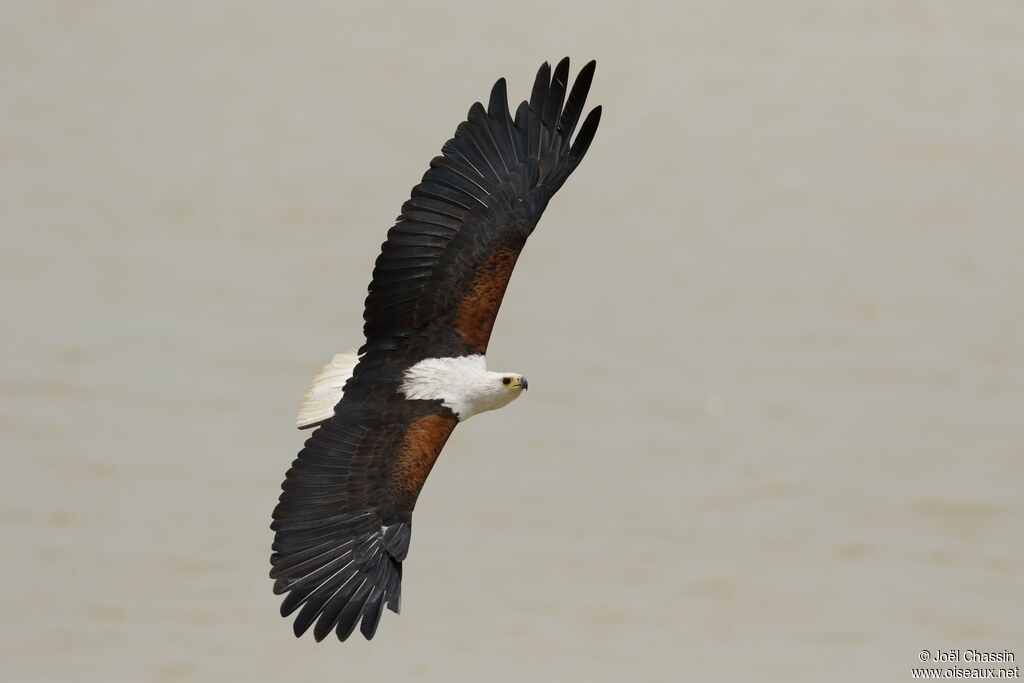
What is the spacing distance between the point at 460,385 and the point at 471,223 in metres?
1.01

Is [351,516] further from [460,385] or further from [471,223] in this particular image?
[471,223]

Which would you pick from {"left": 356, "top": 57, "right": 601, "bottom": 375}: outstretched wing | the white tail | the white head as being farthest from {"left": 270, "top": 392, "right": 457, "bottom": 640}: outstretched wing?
{"left": 356, "top": 57, "right": 601, "bottom": 375}: outstretched wing

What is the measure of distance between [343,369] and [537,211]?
1.36 m

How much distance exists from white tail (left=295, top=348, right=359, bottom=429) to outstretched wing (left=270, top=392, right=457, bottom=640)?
0.30 meters

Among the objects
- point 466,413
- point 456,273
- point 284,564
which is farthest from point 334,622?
point 456,273

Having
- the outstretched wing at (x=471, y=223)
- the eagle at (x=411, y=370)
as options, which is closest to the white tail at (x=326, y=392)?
the eagle at (x=411, y=370)

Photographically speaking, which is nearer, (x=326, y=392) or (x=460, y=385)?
(x=460, y=385)

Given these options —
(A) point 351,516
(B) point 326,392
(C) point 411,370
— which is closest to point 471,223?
(C) point 411,370

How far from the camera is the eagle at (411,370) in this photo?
32.5ft

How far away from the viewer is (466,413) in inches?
416

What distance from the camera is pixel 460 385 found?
10570mm

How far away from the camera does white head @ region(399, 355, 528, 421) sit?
34.5ft

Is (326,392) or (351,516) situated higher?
(326,392)

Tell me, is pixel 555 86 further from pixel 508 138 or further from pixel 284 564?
pixel 284 564
